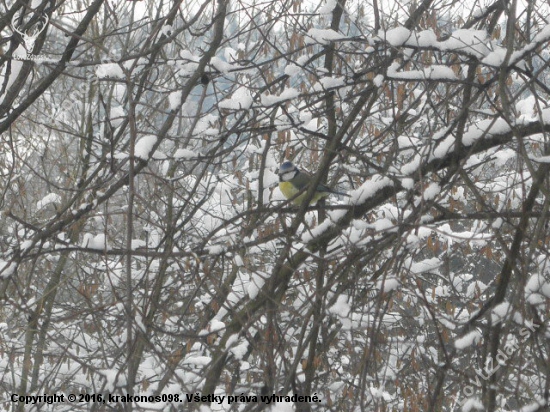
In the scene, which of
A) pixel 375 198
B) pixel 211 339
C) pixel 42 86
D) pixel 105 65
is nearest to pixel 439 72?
pixel 375 198

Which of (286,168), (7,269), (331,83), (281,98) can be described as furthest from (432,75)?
(286,168)

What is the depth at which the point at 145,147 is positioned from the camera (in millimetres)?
2680

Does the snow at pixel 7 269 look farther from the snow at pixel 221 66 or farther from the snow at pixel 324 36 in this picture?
the snow at pixel 324 36

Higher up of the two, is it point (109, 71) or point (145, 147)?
point (109, 71)

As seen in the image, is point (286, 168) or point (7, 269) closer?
point (7, 269)

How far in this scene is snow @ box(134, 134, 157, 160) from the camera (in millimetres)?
2648

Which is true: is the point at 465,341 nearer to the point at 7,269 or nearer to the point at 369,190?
the point at 369,190

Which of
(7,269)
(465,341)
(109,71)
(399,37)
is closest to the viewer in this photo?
(465,341)

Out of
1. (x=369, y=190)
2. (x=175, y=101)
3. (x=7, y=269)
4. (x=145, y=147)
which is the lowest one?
(x=7, y=269)

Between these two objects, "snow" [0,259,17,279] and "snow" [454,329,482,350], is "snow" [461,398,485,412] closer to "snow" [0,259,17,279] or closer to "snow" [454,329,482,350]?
"snow" [454,329,482,350]

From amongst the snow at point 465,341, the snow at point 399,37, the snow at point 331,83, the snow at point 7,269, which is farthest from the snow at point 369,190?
the snow at point 7,269

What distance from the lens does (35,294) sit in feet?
21.1

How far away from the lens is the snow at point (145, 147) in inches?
104

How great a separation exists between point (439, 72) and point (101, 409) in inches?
67.1
